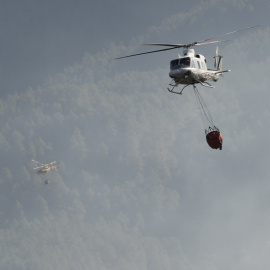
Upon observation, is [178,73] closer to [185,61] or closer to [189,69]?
[189,69]

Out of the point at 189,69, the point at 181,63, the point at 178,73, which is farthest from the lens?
the point at 181,63

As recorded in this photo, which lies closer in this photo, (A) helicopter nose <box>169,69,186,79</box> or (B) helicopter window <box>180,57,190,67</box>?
(A) helicopter nose <box>169,69,186,79</box>

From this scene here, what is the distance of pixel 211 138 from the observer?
11075cm

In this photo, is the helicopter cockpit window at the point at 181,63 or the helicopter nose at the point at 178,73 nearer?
the helicopter nose at the point at 178,73

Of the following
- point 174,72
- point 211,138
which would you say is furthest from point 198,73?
point 211,138

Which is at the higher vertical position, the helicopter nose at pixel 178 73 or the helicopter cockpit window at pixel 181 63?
the helicopter cockpit window at pixel 181 63

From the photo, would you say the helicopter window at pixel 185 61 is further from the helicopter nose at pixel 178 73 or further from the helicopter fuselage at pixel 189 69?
the helicopter nose at pixel 178 73

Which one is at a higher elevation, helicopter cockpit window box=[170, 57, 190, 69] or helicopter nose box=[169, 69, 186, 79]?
helicopter cockpit window box=[170, 57, 190, 69]

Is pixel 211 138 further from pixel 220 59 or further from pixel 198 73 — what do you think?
pixel 220 59

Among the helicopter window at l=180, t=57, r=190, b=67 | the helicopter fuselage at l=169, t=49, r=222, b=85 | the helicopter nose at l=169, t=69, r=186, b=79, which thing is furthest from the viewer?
the helicopter window at l=180, t=57, r=190, b=67

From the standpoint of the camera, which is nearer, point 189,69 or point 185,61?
point 189,69

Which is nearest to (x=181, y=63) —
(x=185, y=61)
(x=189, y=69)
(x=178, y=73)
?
(x=185, y=61)

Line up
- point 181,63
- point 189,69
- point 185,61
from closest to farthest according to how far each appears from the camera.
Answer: point 189,69 → point 181,63 → point 185,61

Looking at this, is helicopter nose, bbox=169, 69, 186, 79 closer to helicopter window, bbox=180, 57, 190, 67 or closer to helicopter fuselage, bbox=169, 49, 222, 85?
helicopter fuselage, bbox=169, 49, 222, 85
